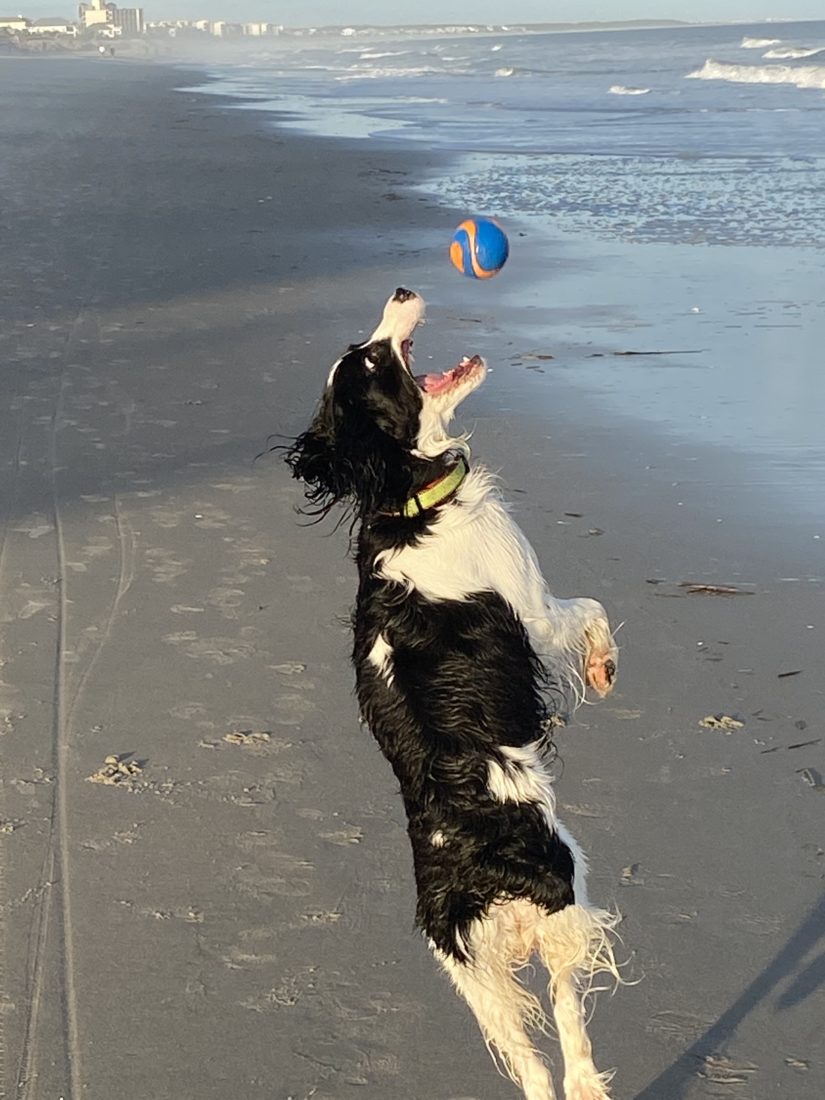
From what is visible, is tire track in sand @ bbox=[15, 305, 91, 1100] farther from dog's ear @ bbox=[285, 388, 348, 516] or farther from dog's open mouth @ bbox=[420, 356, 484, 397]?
dog's open mouth @ bbox=[420, 356, 484, 397]

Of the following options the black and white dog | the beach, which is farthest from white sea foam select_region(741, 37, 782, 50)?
the black and white dog

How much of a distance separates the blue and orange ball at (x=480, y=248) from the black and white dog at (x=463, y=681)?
3.02 ft

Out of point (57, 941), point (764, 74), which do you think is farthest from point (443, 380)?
point (764, 74)

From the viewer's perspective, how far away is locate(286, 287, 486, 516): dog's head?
327 centimetres

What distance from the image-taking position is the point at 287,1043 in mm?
3242

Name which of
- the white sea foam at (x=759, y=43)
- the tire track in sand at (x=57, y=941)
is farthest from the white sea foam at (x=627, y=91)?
the tire track in sand at (x=57, y=941)

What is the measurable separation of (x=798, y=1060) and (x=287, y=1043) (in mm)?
1136

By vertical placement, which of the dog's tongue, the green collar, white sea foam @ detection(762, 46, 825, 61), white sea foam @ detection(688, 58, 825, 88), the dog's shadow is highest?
the dog's tongue

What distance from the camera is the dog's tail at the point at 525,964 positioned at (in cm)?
286

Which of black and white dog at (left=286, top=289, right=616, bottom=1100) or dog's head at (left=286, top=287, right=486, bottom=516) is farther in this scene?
dog's head at (left=286, top=287, right=486, bottom=516)

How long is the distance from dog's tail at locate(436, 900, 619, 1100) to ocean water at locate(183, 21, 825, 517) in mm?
3938

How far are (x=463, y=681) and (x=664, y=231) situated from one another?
11871 mm

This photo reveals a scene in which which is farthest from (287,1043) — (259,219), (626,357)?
(259,219)

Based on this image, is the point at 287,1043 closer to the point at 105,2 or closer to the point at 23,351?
the point at 23,351
